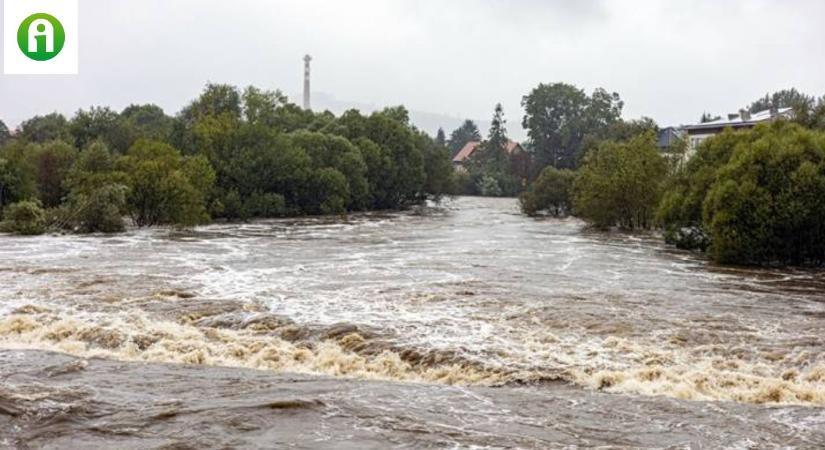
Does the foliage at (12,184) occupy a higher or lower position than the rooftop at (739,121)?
lower

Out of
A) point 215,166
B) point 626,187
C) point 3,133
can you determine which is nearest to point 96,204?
point 215,166

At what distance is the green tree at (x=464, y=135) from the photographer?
175750 millimetres

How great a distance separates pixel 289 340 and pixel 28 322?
5.11 metres

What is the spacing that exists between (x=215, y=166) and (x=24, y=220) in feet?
62.4

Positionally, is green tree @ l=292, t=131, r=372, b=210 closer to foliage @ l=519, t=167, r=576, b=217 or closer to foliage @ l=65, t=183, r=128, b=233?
foliage @ l=519, t=167, r=576, b=217

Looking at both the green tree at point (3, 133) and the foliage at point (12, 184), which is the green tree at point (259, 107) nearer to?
the foliage at point (12, 184)

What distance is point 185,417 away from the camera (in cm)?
923

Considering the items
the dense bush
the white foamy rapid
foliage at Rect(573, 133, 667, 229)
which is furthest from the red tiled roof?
the white foamy rapid

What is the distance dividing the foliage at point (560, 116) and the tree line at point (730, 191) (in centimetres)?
6296

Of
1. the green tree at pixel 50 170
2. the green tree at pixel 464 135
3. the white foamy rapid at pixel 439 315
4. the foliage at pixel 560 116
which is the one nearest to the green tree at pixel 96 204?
the white foamy rapid at pixel 439 315

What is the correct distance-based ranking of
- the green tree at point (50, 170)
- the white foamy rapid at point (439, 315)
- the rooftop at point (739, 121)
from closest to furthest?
the white foamy rapid at point (439, 315) → the green tree at point (50, 170) → the rooftop at point (739, 121)

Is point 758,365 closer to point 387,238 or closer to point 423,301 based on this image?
point 423,301

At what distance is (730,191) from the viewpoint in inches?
1126

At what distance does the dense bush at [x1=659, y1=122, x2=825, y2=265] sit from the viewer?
27.5 m
